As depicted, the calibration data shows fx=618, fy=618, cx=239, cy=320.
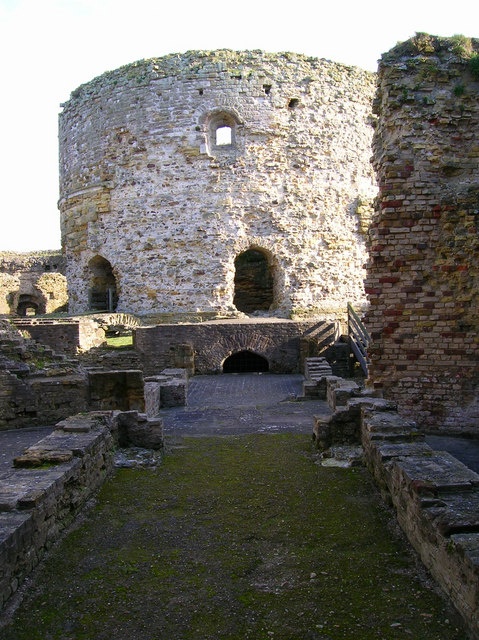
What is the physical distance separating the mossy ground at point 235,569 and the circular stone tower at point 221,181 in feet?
42.5

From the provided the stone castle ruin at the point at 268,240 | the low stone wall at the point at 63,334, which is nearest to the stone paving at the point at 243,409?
the stone castle ruin at the point at 268,240

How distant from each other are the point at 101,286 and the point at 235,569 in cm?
1723

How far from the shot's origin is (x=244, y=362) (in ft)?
54.2

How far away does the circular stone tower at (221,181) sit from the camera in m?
18.1

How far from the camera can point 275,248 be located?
18406 millimetres

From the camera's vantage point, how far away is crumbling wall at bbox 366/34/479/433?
7.05 meters

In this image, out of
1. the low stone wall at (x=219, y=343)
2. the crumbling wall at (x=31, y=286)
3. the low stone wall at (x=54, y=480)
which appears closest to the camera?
the low stone wall at (x=54, y=480)

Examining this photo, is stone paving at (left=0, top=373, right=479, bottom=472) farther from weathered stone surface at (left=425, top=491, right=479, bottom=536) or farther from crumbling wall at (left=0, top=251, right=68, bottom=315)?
crumbling wall at (left=0, top=251, right=68, bottom=315)

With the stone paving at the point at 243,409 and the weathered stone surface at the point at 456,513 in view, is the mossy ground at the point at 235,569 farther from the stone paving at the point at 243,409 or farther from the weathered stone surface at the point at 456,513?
the stone paving at the point at 243,409

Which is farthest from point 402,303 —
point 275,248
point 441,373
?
point 275,248

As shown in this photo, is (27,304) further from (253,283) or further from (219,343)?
(219,343)

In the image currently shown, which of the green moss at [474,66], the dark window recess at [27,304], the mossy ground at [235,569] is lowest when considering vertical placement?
the mossy ground at [235,569]

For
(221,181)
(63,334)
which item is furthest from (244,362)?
(221,181)

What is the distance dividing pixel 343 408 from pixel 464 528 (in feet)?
10.9
